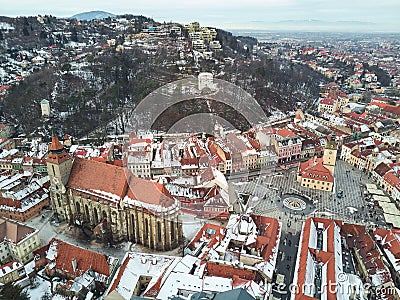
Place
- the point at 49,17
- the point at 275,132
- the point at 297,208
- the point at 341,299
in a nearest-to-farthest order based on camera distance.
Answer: the point at 341,299
the point at 297,208
the point at 275,132
the point at 49,17

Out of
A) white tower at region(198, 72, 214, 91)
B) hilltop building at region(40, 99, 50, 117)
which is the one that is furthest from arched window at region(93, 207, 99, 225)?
white tower at region(198, 72, 214, 91)

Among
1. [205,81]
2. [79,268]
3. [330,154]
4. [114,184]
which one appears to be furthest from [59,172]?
[205,81]

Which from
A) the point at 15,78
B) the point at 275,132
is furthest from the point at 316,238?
the point at 15,78

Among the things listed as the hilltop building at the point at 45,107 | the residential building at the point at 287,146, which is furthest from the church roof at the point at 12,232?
the hilltop building at the point at 45,107

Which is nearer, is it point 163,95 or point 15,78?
point 163,95

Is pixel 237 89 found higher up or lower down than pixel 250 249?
higher up

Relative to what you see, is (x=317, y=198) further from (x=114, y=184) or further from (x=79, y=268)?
(x=79, y=268)

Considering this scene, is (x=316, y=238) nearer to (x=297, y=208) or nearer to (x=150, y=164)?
(x=297, y=208)
